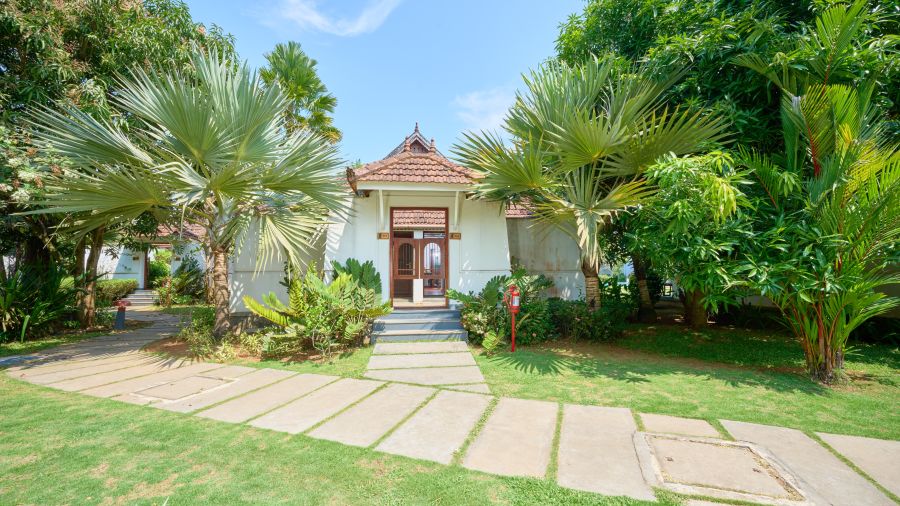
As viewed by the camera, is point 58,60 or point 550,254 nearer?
point 58,60

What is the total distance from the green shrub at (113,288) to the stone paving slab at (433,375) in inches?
538

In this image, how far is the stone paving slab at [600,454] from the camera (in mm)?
2287

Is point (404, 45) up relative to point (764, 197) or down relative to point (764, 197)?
up

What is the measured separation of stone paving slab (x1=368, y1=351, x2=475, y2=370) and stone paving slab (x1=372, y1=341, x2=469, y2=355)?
210mm

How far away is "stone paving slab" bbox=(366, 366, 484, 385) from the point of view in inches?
182

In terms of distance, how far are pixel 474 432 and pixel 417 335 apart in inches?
152

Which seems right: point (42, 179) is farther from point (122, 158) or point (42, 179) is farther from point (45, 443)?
point (45, 443)

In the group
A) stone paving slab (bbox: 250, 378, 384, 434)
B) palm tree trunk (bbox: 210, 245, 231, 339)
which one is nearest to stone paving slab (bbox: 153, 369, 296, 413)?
stone paving slab (bbox: 250, 378, 384, 434)

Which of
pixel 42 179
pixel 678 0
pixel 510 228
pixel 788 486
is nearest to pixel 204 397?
pixel 42 179

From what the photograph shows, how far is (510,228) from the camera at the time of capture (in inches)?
369

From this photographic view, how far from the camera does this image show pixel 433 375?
4.88 m

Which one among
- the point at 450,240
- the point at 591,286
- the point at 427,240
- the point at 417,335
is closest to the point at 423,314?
the point at 417,335

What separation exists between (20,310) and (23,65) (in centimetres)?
474

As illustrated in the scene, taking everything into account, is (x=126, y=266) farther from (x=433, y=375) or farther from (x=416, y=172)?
(x=433, y=375)
